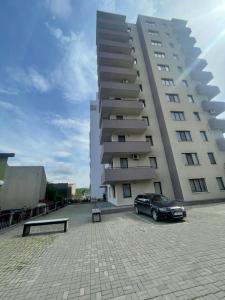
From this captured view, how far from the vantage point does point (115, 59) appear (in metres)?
24.7

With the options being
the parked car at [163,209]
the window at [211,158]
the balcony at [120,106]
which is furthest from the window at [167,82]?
the parked car at [163,209]

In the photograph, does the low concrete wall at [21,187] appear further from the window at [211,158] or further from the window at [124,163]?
the window at [211,158]

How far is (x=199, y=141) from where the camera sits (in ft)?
70.9

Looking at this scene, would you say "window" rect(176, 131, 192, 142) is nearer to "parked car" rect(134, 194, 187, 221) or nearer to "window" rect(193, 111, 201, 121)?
"window" rect(193, 111, 201, 121)

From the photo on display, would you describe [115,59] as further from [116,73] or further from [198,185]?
[198,185]

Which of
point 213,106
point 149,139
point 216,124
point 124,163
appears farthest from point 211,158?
point 124,163

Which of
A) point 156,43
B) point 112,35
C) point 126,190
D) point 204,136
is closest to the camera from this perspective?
point 126,190

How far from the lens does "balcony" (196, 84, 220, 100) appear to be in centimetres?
2523

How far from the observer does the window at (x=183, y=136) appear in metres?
21.2

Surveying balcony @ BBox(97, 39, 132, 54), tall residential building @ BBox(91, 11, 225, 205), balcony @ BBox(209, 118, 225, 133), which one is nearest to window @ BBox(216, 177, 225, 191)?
tall residential building @ BBox(91, 11, 225, 205)

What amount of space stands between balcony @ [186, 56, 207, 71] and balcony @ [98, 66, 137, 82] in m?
11.4

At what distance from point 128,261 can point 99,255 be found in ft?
3.67

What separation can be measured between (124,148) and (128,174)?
330 centimetres

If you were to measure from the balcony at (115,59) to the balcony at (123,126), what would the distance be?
11.1m
